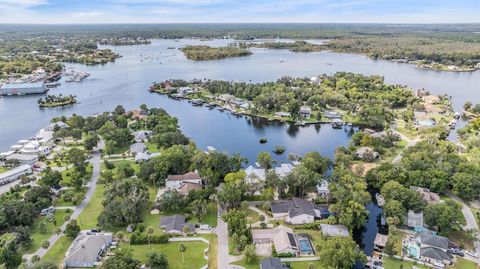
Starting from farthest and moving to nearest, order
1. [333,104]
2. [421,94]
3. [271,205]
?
[421,94], [333,104], [271,205]

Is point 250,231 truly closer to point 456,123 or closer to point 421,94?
point 456,123

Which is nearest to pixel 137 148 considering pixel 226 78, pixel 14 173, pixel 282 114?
pixel 14 173

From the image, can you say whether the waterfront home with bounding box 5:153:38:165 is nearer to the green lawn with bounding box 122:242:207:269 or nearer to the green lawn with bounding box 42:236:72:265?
the green lawn with bounding box 42:236:72:265

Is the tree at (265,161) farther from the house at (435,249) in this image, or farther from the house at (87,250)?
the house at (87,250)

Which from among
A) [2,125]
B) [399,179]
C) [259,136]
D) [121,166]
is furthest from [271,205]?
[2,125]

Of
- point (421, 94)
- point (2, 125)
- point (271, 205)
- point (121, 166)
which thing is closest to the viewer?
point (271, 205)

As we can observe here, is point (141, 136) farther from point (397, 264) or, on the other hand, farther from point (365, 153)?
point (397, 264)

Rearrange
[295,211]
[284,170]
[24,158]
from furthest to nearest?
[24,158]
[284,170]
[295,211]
